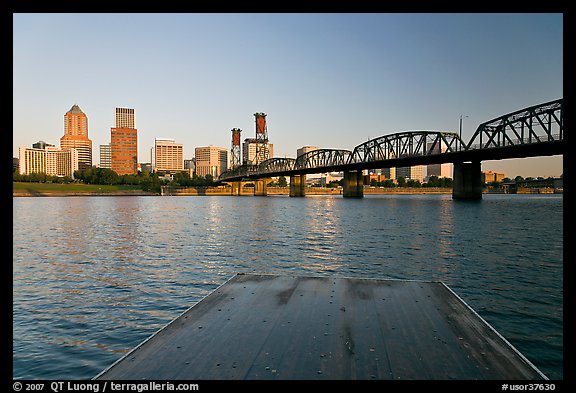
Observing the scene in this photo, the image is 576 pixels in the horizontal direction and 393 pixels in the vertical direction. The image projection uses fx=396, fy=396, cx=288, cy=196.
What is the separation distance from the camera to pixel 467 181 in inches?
4914

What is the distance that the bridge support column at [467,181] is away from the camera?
121m

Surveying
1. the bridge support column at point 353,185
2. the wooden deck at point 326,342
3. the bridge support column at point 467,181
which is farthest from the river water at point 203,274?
the bridge support column at point 353,185

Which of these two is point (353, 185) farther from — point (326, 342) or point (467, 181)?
point (326, 342)

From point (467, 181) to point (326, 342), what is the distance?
5125 inches

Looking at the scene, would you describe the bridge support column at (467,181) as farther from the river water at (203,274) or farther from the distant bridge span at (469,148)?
the river water at (203,274)

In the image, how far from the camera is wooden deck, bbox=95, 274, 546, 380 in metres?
6.15

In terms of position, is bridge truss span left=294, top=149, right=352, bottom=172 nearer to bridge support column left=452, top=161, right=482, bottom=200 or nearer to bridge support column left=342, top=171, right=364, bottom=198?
bridge support column left=342, top=171, right=364, bottom=198

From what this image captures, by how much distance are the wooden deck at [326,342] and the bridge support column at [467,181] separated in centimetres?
12099

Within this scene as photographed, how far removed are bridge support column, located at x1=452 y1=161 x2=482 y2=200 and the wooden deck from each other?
12099 cm

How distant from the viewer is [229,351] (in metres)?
6.93

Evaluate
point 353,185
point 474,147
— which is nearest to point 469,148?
point 474,147

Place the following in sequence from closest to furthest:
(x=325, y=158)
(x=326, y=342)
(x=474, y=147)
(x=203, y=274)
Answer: (x=326, y=342)
(x=203, y=274)
(x=474, y=147)
(x=325, y=158)

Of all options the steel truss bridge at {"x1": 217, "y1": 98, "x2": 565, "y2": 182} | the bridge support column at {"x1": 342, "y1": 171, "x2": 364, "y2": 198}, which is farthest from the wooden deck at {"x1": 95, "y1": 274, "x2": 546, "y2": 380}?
the bridge support column at {"x1": 342, "y1": 171, "x2": 364, "y2": 198}
